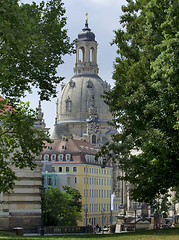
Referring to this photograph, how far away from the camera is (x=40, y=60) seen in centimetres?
2855

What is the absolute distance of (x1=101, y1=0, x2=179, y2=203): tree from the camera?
27391mm

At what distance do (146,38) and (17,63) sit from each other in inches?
292

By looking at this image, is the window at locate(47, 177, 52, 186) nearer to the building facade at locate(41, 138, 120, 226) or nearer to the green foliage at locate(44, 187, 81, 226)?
the building facade at locate(41, 138, 120, 226)

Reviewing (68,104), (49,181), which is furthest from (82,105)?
(49,181)

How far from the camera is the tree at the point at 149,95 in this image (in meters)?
27.4

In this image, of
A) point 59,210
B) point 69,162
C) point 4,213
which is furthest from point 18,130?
point 69,162

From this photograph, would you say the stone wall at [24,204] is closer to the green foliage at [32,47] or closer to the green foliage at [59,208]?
the green foliage at [32,47]

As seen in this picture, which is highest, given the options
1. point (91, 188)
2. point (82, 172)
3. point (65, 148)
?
point (65, 148)

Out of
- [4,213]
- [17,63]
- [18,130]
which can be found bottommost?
[4,213]

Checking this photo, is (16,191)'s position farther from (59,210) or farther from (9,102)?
(59,210)

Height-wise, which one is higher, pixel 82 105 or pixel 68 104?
pixel 68 104

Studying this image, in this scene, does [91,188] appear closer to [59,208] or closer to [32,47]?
[59,208]

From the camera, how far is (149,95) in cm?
3303

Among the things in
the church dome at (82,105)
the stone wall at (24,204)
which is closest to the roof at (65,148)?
the church dome at (82,105)
